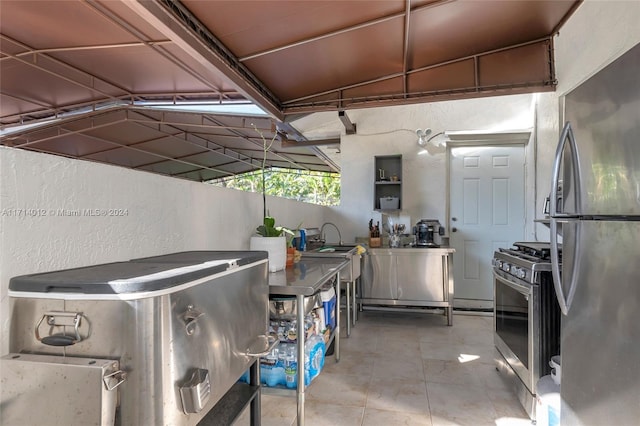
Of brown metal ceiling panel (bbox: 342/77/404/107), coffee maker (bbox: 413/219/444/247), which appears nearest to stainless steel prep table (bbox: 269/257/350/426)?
brown metal ceiling panel (bbox: 342/77/404/107)

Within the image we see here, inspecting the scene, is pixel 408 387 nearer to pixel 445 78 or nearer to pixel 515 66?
pixel 445 78

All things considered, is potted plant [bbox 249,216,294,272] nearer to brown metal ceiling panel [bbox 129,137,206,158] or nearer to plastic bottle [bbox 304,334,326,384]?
plastic bottle [bbox 304,334,326,384]

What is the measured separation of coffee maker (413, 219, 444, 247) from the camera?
412cm

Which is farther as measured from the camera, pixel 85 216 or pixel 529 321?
pixel 529 321

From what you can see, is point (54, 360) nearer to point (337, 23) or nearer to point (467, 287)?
point (337, 23)

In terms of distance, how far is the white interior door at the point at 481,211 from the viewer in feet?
14.1

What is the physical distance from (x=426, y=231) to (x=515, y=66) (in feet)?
6.46

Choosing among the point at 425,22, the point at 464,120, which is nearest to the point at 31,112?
the point at 425,22

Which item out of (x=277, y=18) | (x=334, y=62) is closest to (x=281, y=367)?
(x=277, y=18)

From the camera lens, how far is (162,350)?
2.45 feet

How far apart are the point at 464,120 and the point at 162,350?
15.0ft

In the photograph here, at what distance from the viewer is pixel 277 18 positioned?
2.17 m

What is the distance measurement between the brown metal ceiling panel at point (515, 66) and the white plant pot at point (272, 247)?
251 centimetres

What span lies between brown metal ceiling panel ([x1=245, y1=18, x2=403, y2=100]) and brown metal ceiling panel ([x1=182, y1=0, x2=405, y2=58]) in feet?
0.43
